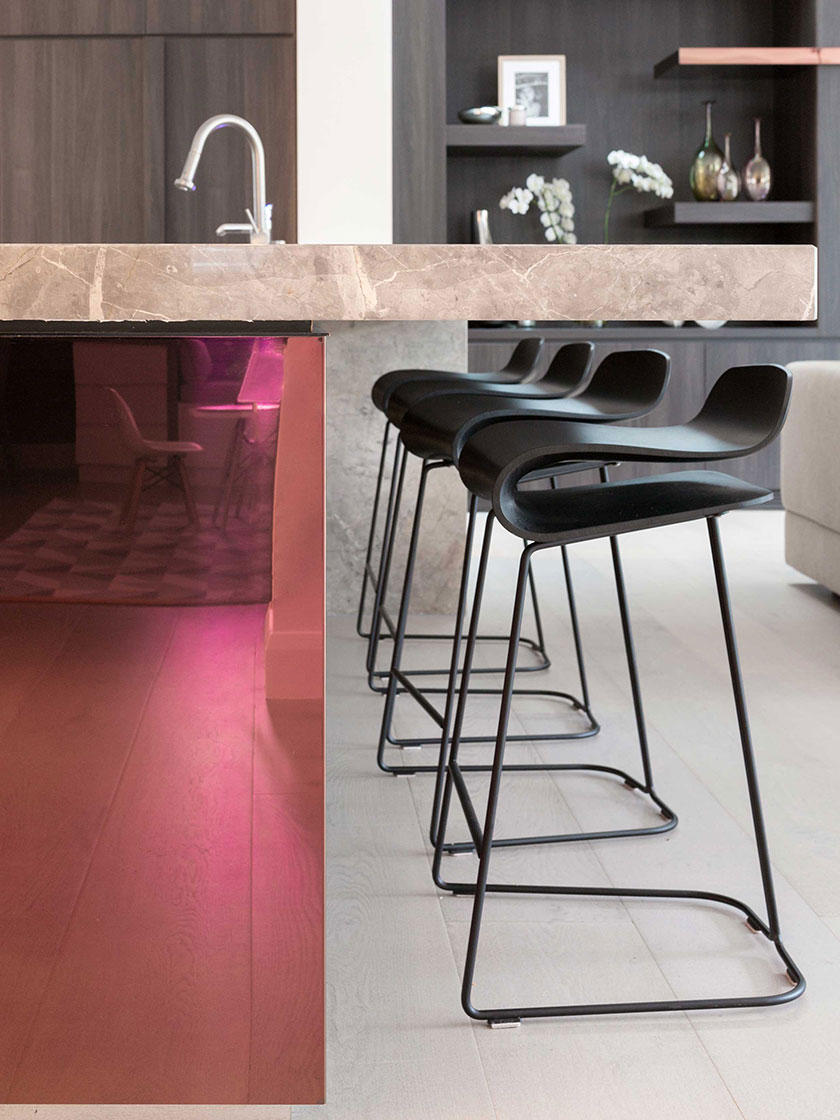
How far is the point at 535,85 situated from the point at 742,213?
117cm

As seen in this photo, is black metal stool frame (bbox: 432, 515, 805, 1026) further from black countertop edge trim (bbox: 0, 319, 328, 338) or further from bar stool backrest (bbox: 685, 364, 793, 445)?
black countertop edge trim (bbox: 0, 319, 328, 338)

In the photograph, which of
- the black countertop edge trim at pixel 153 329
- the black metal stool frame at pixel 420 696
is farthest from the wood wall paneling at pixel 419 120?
the black countertop edge trim at pixel 153 329

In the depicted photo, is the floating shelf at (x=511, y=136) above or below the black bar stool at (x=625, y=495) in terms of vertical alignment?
above

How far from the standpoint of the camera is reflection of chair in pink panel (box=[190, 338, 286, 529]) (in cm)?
105

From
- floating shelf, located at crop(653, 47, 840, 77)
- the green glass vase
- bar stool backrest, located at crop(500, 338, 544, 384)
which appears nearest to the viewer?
bar stool backrest, located at crop(500, 338, 544, 384)

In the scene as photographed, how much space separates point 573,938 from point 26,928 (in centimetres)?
76

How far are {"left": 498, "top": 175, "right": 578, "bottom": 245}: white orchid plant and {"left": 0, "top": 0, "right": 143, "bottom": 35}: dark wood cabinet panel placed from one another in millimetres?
1800

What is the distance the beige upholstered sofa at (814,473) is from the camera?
3.47m

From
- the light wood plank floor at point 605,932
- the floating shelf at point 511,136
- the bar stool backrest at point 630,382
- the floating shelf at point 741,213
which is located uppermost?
the floating shelf at point 511,136

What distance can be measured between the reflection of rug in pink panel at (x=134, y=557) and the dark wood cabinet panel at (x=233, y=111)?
4.07 m

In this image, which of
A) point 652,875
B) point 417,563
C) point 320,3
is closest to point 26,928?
point 652,875

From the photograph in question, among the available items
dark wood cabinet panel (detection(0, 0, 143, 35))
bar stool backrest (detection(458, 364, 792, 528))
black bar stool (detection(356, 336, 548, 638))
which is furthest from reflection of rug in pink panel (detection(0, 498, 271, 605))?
dark wood cabinet panel (detection(0, 0, 143, 35))

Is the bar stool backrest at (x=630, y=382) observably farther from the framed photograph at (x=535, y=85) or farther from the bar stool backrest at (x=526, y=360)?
the framed photograph at (x=535, y=85)

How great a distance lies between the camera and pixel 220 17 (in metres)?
4.93
